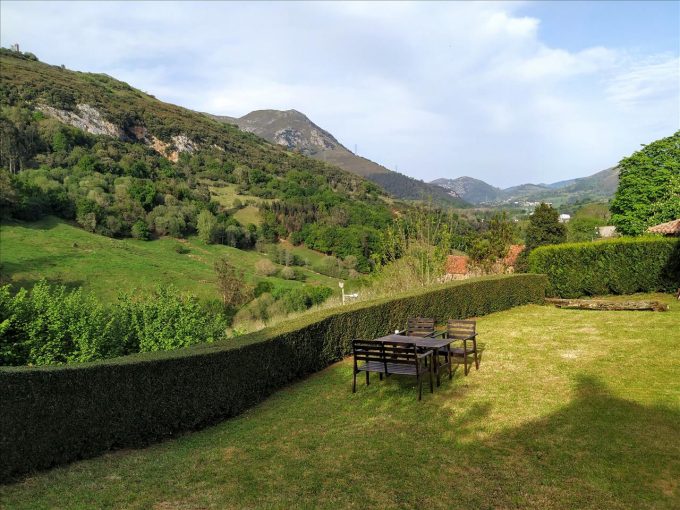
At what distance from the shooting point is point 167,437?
7.29 metres

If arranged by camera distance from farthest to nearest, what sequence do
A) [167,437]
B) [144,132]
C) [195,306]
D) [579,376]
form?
1. [144,132]
2. [195,306]
3. [579,376]
4. [167,437]

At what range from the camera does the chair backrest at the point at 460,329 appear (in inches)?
392

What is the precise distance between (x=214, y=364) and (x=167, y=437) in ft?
4.39

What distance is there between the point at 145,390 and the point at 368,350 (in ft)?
12.5

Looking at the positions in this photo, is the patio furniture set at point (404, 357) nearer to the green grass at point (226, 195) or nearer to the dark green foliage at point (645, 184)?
the dark green foliage at point (645, 184)

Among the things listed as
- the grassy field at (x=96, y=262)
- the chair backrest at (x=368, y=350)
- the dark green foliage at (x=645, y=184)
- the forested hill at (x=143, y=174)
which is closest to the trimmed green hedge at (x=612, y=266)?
the dark green foliage at (x=645, y=184)

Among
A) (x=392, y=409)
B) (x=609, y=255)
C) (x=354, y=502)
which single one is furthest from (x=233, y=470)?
(x=609, y=255)

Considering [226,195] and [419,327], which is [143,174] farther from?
[419,327]

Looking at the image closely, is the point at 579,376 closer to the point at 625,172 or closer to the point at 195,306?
the point at 195,306

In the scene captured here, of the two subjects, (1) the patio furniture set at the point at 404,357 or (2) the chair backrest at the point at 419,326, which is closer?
(1) the patio furniture set at the point at 404,357

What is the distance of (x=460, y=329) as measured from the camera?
10219 millimetres

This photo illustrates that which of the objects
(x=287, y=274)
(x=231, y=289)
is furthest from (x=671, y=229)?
Answer: (x=287, y=274)

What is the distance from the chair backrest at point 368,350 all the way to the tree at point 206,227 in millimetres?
61899

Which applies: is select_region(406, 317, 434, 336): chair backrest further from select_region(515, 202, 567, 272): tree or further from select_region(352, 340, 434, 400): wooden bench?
select_region(515, 202, 567, 272): tree
